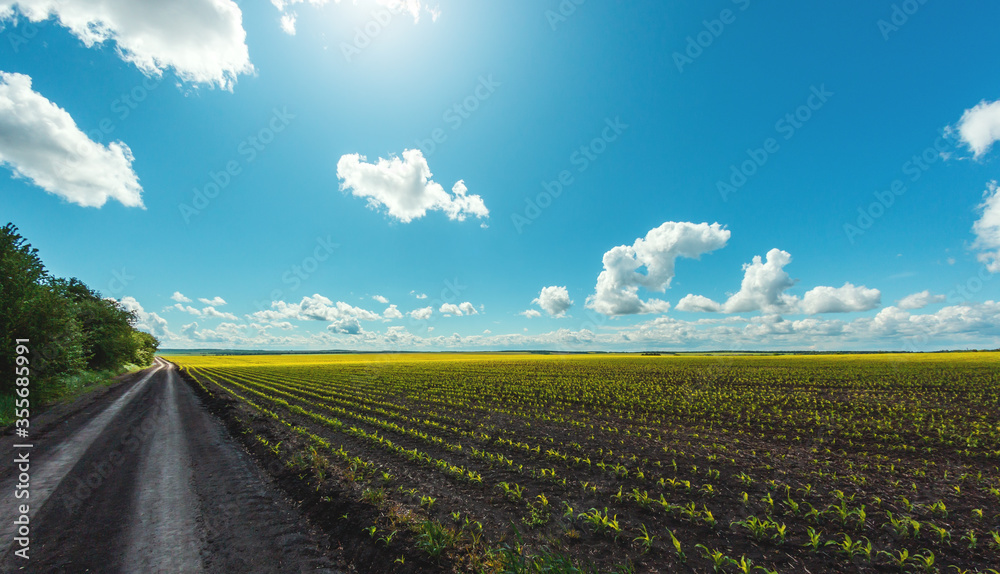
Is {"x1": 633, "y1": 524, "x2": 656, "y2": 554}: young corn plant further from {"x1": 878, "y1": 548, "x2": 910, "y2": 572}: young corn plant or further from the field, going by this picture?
{"x1": 878, "y1": 548, "x2": 910, "y2": 572}: young corn plant

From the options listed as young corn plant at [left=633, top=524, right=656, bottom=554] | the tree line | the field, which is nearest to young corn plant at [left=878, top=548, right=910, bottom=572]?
the field

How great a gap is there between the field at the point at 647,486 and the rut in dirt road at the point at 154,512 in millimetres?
837

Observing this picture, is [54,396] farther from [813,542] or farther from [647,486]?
[813,542]

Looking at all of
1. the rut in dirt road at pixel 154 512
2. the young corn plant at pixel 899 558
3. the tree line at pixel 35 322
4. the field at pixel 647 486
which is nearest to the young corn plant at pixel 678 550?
the field at pixel 647 486

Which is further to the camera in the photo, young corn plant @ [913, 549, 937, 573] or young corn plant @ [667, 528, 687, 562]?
young corn plant @ [667, 528, 687, 562]

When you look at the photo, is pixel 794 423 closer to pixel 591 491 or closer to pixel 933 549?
pixel 933 549

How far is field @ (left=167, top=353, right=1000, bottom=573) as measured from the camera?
594cm

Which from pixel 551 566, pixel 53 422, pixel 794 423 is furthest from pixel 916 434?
pixel 53 422

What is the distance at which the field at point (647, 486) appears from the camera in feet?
19.5

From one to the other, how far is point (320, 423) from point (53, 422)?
11.3 metres

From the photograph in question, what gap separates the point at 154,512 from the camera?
6930mm

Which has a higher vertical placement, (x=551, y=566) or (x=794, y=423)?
(x=551, y=566)

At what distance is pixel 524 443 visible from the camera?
12.8m

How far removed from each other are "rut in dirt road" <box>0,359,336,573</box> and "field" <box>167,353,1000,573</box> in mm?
837
